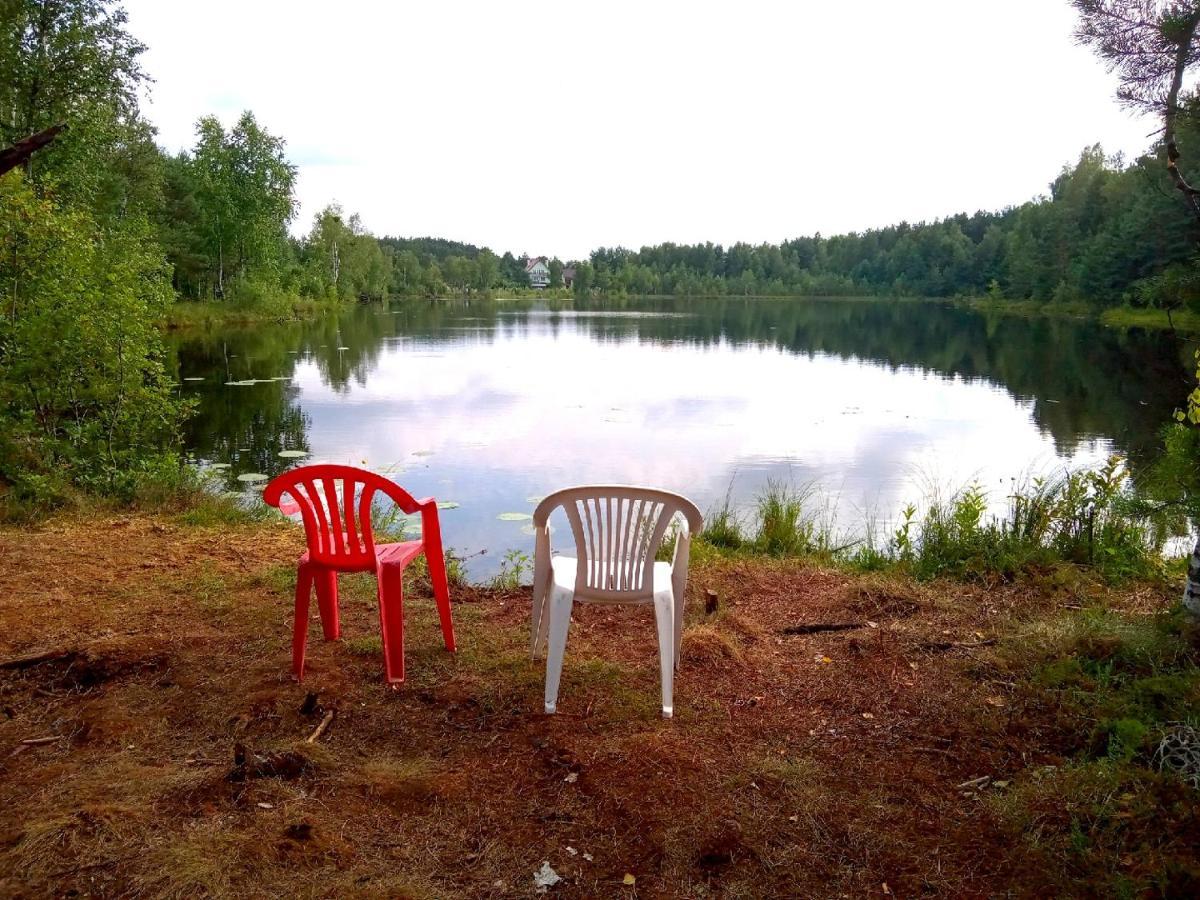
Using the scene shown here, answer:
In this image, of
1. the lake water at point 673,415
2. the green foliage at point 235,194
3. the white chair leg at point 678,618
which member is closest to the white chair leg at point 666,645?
the white chair leg at point 678,618

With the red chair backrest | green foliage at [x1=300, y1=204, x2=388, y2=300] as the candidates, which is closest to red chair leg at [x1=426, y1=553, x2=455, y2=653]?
the red chair backrest

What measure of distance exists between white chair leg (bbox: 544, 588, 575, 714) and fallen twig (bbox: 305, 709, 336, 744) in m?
0.75

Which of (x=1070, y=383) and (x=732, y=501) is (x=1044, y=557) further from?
(x=1070, y=383)

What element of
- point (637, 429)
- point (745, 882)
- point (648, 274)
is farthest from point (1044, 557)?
point (648, 274)

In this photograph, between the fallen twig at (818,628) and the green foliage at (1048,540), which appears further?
the green foliage at (1048,540)

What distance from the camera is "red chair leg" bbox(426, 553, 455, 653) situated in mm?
3311

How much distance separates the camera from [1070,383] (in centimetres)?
1739

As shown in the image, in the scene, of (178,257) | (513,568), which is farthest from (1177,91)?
(178,257)

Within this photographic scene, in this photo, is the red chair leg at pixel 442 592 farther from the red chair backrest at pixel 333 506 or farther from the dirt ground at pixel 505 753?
the red chair backrest at pixel 333 506

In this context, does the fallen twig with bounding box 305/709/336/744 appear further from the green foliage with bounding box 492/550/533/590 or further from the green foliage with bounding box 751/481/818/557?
the green foliage with bounding box 751/481/818/557

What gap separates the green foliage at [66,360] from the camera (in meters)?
6.05

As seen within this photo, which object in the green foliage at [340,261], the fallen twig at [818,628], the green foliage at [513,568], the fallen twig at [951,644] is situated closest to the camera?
the fallen twig at [951,644]

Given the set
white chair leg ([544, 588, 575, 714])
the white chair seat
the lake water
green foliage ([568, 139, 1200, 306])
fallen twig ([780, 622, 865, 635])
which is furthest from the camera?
green foliage ([568, 139, 1200, 306])

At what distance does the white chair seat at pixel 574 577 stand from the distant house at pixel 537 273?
133m
